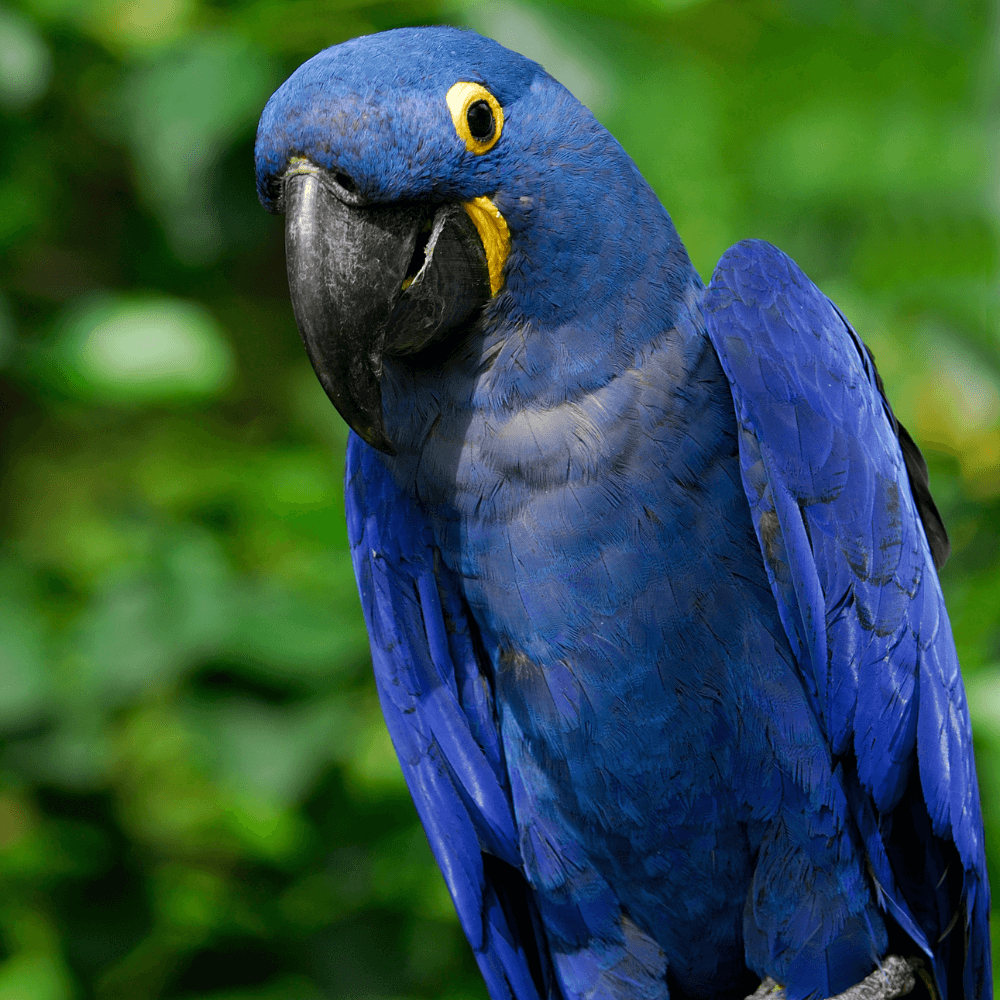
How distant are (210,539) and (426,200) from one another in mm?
1152

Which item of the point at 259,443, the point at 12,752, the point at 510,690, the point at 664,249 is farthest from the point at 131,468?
the point at 664,249

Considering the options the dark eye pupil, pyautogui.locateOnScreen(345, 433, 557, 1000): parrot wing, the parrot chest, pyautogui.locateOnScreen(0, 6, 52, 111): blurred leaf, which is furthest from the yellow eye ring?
pyautogui.locateOnScreen(0, 6, 52, 111): blurred leaf

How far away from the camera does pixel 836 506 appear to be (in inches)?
46.3

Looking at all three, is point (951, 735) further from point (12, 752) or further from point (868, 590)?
point (12, 752)

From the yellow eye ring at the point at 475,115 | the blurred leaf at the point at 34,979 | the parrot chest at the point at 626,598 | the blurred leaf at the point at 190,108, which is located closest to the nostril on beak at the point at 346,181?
the yellow eye ring at the point at 475,115

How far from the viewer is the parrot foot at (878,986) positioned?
1.28 metres

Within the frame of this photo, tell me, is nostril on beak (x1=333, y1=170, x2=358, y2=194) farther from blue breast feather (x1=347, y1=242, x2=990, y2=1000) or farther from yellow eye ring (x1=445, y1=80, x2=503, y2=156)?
blue breast feather (x1=347, y1=242, x2=990, y2=1000)

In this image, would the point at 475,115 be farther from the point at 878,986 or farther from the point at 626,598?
the point at 878,986

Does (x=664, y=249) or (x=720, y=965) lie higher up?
(x=664, y=249)

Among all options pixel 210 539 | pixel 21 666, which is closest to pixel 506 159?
pixel 210 539

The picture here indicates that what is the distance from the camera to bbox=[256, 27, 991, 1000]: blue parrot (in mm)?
1002

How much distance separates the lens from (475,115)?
3.25 ft

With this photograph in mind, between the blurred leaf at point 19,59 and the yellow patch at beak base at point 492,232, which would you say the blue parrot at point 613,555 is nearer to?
the yellow patch at beak base at point 492,232

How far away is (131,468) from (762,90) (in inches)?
72.5
